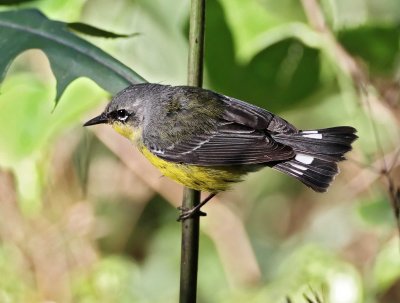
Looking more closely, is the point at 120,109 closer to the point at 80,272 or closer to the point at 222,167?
the point at 222,167

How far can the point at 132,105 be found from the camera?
2.75 meters

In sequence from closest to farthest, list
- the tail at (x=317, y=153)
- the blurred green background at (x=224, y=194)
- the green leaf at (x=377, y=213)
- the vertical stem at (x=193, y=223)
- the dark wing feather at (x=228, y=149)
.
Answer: the vertical stem at (x=193, y=223) → the tail at (x=317, y=153) → the dark wing feather at (x=228, y=149) → the blurred green background at (x=224, y=194) → the green leaf at (x=377, y=213)

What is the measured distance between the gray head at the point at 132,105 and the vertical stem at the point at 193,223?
0.91m

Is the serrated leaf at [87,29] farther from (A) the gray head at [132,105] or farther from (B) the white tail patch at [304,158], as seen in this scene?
(B) the white tail patch at [304,158]

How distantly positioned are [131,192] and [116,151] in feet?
0.99

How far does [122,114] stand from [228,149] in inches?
17.3

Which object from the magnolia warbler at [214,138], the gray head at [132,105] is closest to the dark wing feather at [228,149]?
the magnolia warbler at [214,138]

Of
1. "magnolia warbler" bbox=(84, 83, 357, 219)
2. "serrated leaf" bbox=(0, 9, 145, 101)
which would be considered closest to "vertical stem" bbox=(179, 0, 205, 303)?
"serrated leaf" bbox=(0, 9, 145, 101)

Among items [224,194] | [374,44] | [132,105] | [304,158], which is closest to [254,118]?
[304,158]

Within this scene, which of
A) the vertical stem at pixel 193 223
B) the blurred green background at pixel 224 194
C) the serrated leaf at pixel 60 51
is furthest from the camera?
the blurred green background at pixel 224 194

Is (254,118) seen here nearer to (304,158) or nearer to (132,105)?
(304,158)

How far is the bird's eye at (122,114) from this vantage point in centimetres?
273

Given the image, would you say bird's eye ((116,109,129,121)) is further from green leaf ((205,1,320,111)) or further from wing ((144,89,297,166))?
green leaf ((205,1,320,111))

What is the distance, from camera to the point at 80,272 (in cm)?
386
